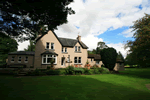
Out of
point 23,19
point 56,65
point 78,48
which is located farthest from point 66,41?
point 23,19

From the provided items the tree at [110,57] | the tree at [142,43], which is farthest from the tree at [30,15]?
the tree at [110,57]

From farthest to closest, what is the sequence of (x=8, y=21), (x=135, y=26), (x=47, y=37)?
1. (x=47, y=37)
2. (x=135, y=26)
3. (x=8, y=21)

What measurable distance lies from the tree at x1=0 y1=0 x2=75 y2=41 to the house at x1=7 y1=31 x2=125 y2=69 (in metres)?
12.8

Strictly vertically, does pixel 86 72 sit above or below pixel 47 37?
below

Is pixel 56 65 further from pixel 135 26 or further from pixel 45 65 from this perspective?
pixel 135 26

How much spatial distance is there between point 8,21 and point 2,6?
1860 millimetres

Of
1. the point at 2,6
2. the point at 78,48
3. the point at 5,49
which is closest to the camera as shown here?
the point at 2,6

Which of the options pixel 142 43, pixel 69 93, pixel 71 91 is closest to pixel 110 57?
pixel 142 43

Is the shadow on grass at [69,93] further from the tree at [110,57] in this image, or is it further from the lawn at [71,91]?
the tree at [110,57]

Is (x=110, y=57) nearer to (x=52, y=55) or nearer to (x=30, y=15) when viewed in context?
(x=52, y=55)

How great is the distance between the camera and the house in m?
23.0

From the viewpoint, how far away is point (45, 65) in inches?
898

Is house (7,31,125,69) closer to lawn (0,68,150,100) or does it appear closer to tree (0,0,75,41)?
tree (0,0,75,41)

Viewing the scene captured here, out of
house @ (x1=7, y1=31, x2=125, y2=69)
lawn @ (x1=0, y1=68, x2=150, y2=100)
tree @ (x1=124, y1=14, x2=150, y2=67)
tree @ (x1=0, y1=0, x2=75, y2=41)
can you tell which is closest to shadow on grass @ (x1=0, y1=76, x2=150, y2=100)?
lawn @ (x1=0, y1=68, x2=150, y2=100)
